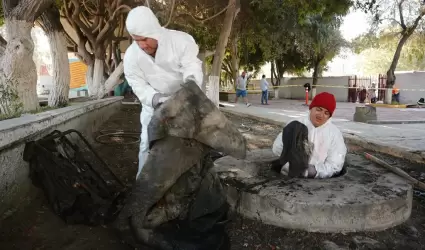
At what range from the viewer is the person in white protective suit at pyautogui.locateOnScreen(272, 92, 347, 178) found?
3.01 meters

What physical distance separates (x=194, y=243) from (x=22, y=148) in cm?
170

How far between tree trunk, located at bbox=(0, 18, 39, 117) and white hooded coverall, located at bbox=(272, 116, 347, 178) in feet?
12.3

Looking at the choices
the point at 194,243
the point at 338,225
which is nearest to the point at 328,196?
the point at 338,225

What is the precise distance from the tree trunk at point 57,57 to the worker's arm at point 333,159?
475 centimetres

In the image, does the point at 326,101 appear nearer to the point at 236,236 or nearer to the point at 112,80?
the point at 236,236

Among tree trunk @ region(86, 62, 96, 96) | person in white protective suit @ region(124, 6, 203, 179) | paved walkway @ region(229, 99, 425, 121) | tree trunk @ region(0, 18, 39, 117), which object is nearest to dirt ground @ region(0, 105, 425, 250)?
person in white protective suit @ region(124, 6, 203, 179)

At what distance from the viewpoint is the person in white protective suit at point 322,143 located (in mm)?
3014

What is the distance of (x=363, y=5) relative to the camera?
30.6 feet

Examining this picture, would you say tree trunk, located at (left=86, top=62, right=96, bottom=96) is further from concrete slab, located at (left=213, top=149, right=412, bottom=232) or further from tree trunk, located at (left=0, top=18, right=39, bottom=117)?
concrete slab, located at (left=213, top=149, right=412, bottom=232)

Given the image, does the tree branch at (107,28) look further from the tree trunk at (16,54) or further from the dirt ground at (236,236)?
the dirt ground at (236,236)

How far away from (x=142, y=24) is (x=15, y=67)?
118 inches

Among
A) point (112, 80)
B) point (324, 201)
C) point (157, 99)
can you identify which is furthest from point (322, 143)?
point (112, 80)

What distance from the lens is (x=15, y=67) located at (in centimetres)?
463

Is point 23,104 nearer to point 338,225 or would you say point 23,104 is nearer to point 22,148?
point 22,148
